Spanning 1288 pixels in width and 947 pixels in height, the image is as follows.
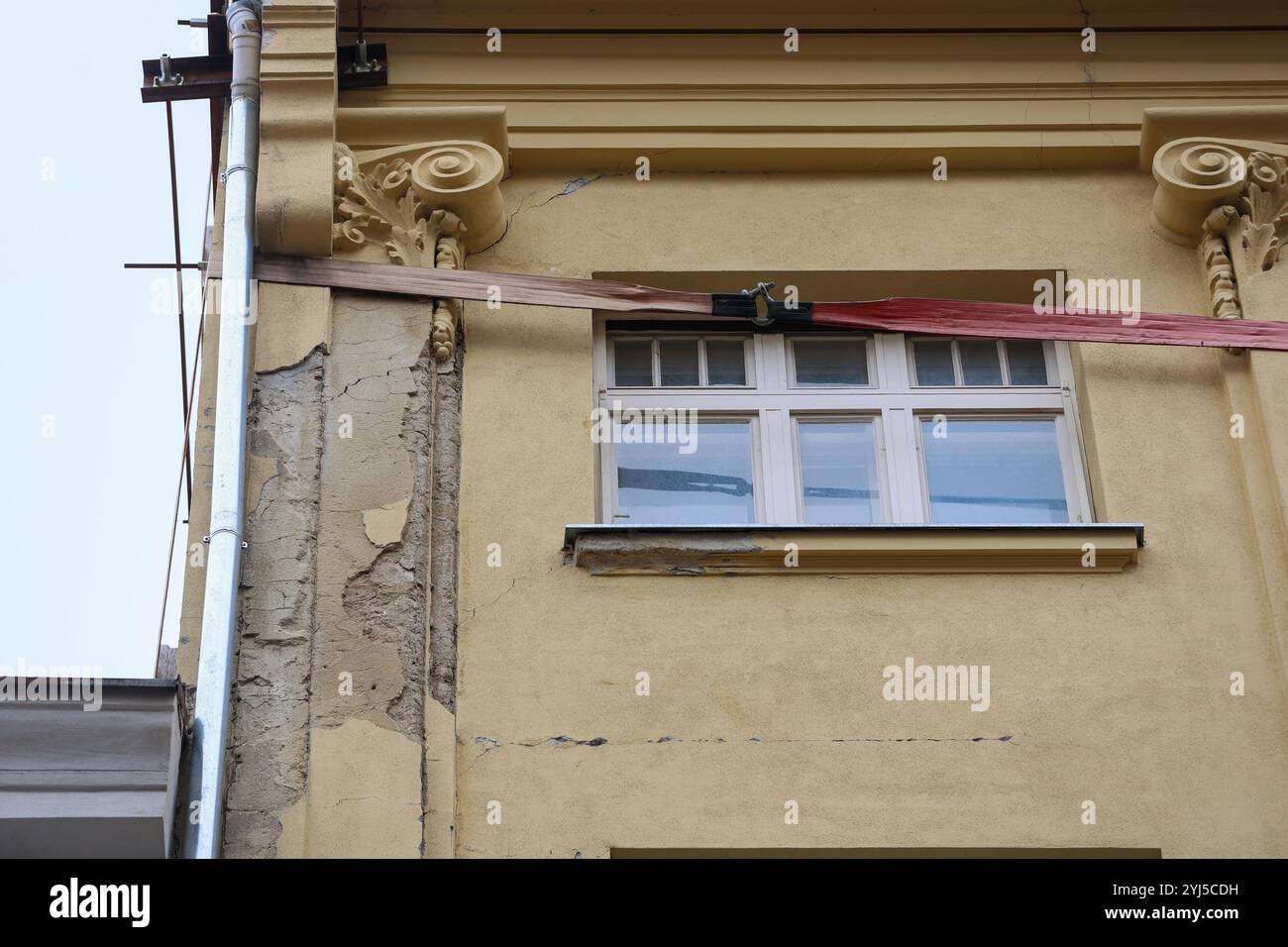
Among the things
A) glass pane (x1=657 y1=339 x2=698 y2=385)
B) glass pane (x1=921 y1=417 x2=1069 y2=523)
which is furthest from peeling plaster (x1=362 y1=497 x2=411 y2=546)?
glass pane (x1=921 y1=417 x2=1069 y2=523)

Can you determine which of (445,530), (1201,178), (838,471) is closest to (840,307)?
(838,471)

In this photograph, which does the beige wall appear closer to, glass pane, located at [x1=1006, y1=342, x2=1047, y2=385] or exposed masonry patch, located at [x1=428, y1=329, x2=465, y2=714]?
exposed masonry patch, located at [x1=428, y1=329, x2=465, y2=714]

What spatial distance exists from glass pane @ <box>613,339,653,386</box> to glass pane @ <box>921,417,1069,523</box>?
1148mm

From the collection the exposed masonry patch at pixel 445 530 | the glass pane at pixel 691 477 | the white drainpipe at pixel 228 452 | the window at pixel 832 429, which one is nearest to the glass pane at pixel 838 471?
the window at pixel 832 429

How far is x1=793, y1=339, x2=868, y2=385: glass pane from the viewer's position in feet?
26.5

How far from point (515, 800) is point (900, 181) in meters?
3.37

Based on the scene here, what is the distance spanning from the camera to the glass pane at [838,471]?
761 cm

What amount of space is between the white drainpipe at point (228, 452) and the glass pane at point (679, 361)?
1.72 m

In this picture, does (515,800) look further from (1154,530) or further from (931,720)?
(1154,530)

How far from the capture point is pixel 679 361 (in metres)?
8.11

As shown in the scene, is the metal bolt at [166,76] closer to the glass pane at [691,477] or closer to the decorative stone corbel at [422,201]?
the decorative stone corbel at [422,201]

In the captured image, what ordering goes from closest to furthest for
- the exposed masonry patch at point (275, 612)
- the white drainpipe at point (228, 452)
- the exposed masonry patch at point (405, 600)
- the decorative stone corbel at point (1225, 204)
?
the white drainpipe at point (228, 452)
the exposed masonry patch at point (275, 612)
the exposed masonry patch at point (405, 600)
the decorative stone corbel at point (1225, 204)

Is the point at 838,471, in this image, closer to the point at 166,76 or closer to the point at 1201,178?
the point at 1201,178

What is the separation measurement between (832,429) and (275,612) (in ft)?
7.84
